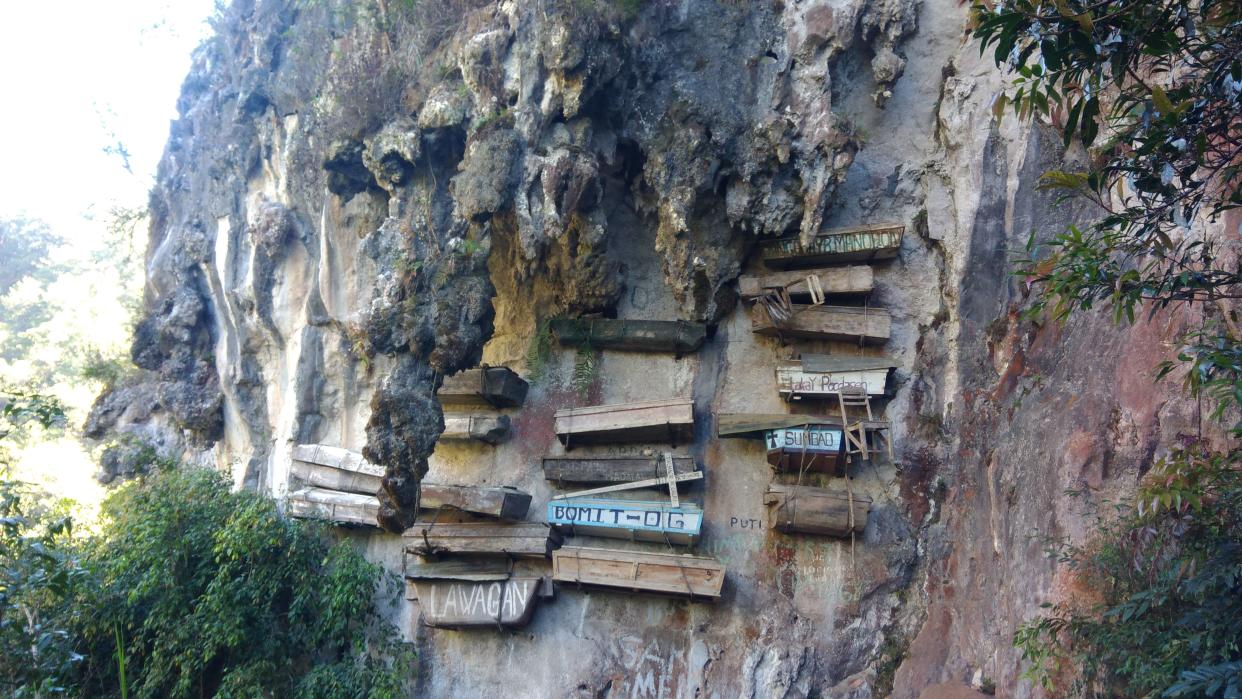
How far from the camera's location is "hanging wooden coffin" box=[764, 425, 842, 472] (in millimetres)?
8938

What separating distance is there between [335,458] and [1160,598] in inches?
342

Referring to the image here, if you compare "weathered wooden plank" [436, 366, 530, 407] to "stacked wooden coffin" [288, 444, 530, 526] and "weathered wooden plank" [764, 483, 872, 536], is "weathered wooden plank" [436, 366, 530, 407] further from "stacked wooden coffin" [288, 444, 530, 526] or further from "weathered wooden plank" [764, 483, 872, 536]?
"weathered wooden plank" [764, 483, 872, 536]

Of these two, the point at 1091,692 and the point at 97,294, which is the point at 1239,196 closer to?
the point at 1091,692

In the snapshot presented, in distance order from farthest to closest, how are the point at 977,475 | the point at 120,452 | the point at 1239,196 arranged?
1. the point at 120,452
2. the point at 977,475
3. the point at 1239,196

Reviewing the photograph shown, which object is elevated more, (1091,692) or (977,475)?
(977,475)

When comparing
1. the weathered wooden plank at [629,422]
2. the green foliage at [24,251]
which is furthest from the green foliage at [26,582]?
the green foliage at [24,251]

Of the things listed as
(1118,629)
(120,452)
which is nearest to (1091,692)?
(1118,629)

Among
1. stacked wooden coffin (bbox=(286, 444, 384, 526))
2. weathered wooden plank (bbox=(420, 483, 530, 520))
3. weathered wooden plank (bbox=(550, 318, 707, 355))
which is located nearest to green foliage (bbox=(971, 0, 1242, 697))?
weathered wooden plank (bbox=(550, 318, 707, 355))

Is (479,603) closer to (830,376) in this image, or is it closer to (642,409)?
(642,409)

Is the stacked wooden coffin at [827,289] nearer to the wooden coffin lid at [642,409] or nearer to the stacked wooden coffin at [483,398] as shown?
the wooden coffin lid at [642,409]

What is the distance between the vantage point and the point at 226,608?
882 centimetres

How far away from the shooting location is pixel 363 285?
10.9 m

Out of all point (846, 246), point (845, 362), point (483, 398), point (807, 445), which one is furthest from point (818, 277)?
point (483, 398)

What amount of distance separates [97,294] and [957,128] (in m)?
21.4
